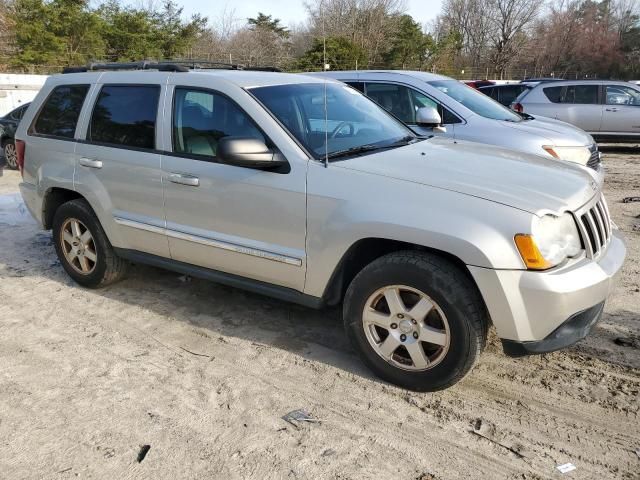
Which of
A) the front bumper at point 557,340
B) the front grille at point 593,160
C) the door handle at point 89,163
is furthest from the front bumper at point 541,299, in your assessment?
the front grille at point 593,160

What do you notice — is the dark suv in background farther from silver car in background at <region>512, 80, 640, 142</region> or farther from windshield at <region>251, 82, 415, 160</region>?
silver car in background at <region>512, 80, 640, 142</region>

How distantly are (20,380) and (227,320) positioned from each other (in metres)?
1.40

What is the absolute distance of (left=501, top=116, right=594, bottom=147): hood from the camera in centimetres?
657

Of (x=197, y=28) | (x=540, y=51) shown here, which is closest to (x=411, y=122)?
(x=197, y=28)

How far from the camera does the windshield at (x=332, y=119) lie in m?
3.59

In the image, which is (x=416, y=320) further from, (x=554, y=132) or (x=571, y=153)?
(x=554, y=132)

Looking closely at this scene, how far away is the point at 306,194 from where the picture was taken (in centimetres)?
332

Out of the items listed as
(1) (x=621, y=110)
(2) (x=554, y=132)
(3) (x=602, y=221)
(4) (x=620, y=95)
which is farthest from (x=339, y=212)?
(4) (x=620, y=95)

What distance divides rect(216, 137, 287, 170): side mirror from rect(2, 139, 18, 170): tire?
934 cm

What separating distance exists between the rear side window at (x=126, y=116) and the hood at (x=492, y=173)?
1.63m

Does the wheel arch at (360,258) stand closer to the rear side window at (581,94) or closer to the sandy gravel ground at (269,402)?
the sandy gravel ground at (269,402)

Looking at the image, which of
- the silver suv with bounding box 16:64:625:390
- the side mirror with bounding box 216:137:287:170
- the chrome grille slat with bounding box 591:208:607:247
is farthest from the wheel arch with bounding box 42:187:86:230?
the chrome grille slat with bounding box 591:208:607:247

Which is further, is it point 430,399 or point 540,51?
point 540,51

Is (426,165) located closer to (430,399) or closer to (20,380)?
(430,399)
